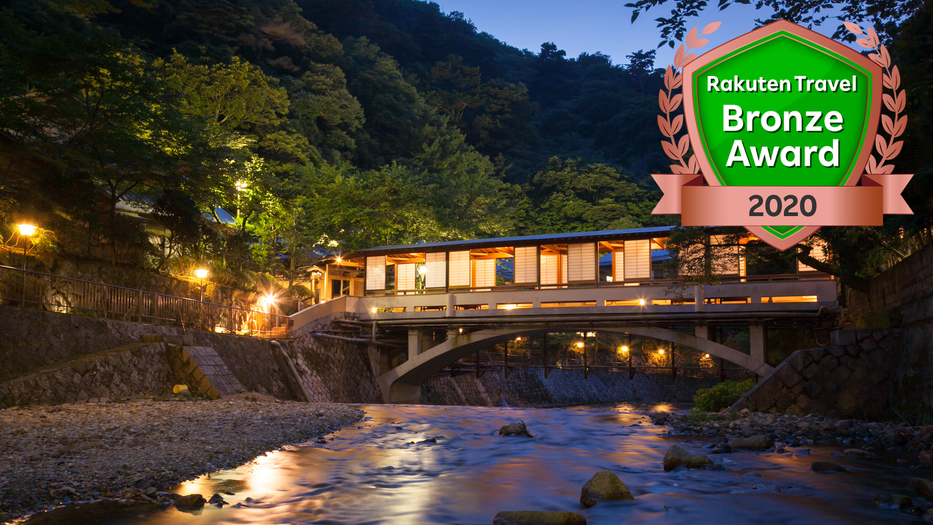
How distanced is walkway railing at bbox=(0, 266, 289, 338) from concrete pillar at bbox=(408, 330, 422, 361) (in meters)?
7.87

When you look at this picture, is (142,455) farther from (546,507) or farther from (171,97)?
(171,97)

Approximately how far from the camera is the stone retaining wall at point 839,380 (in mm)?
12531

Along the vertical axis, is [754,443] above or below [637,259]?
below

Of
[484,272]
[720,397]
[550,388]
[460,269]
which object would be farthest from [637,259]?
[550,388]

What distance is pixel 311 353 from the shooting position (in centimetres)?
2495

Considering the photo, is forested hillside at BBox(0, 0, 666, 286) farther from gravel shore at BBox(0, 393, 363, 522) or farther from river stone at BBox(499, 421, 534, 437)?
river stone at BBox(499, 421, 534, 437)

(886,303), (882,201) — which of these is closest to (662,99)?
(882,201)

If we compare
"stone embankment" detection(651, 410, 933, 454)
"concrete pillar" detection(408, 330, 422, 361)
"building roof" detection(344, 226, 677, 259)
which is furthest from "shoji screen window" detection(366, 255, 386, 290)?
"stone embankment" detection(651, 410, 933, 454)

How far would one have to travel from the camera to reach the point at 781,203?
6.28 m

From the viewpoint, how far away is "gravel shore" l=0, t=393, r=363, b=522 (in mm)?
6430

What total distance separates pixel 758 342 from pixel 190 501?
61.7ft

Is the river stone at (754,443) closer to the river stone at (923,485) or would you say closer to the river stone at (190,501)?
the river stone at (923,485)

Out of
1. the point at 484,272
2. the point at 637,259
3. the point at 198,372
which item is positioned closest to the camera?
the point at 198,372

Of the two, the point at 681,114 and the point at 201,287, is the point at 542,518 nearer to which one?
the point at 681,114
